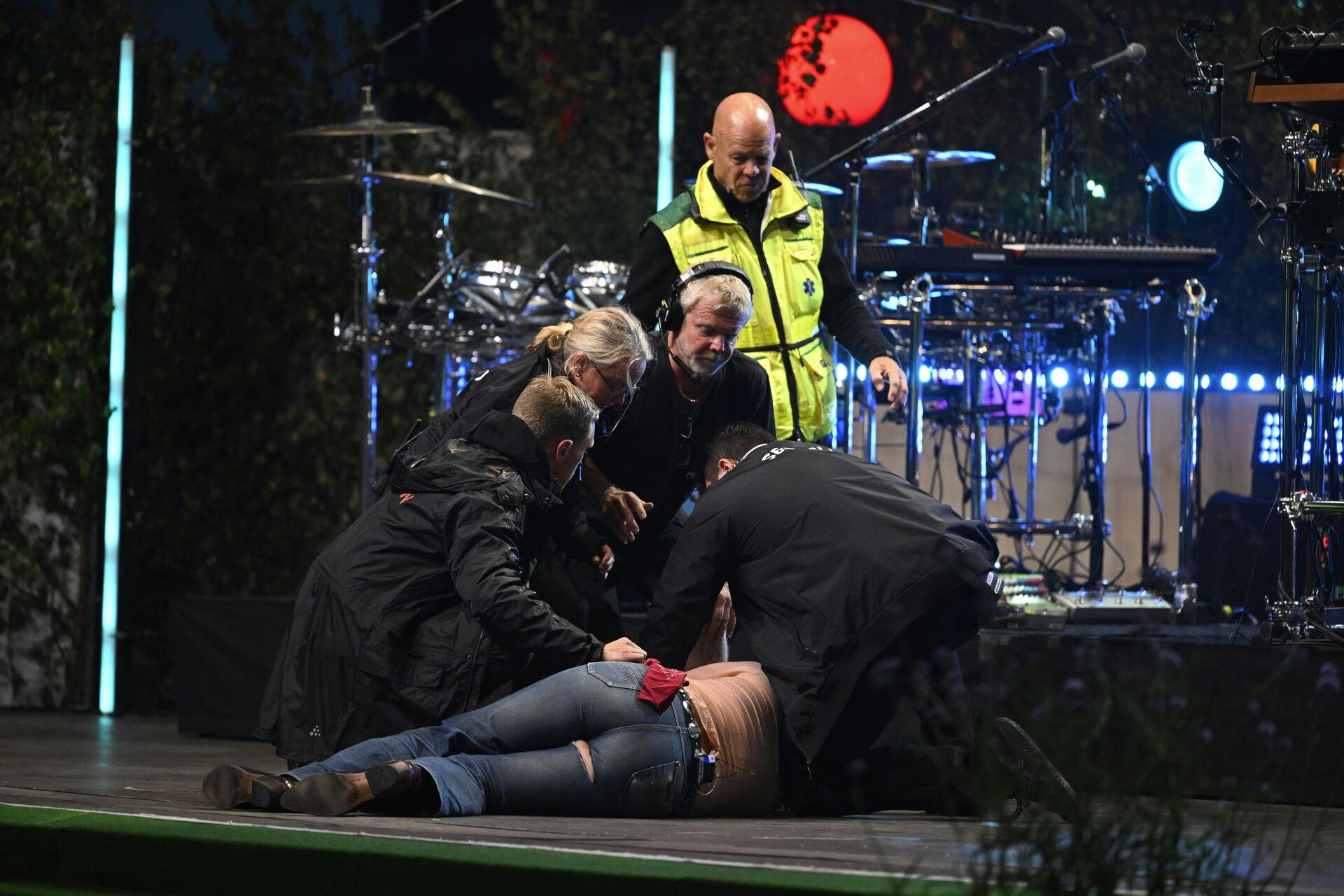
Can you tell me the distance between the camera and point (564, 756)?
3338 mm

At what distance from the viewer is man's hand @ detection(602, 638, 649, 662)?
3432mm

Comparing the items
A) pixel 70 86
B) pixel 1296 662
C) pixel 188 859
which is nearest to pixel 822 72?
pixel 70 86

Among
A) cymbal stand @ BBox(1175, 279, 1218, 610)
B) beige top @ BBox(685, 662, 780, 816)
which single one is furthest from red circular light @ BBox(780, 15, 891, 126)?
beige top @ BBox(685, 662, 780, 816)

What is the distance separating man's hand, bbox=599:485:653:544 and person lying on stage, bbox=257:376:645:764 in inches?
15.6

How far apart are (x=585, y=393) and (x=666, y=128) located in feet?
8.56

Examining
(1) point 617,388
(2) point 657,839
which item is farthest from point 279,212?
(2) point 657,839

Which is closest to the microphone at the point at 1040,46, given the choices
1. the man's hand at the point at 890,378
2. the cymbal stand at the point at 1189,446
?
the cymbal stand at the point at 1189,446

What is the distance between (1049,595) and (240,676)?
298 centimetres

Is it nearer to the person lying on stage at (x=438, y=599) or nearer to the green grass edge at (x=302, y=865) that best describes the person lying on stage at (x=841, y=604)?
the person lying on stage at (x=438, y=599)

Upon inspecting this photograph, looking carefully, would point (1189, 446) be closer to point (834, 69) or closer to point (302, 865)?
point (834, 69)

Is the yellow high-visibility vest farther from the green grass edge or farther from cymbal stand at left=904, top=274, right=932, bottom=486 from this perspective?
the green grass edge

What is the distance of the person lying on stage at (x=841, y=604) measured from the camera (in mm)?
3508

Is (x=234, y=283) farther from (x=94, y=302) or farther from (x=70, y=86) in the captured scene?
(x=70, y=86)

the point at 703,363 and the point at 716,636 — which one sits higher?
the point at 703,363
